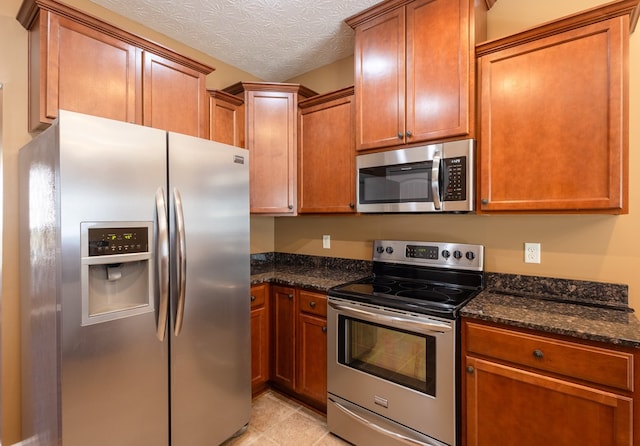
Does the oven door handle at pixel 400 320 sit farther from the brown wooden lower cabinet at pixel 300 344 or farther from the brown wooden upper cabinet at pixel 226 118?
the brown wooden upper cabinet at pixel 226 118

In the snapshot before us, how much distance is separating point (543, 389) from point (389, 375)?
73 centimetres

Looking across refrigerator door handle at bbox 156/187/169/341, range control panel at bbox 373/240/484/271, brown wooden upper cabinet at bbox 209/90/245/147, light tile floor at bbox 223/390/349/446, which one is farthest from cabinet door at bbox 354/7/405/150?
light tile floor at bbox 223/390/349/446

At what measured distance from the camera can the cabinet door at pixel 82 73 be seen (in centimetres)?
165

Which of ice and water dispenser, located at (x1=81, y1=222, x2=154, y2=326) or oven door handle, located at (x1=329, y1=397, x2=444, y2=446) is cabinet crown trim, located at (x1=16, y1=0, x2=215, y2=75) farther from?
oven door handle, located at (x1=329, y1=397, x2=444, y2=446)

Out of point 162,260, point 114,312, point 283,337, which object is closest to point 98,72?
point 162,260

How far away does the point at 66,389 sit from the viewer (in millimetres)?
1298

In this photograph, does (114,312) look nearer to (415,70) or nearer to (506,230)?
(415,70)

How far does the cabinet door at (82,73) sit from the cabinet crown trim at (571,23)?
2.03 m

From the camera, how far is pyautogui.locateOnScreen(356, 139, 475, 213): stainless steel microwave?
180cm

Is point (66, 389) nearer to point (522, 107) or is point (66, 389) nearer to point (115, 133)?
point (115, 133)

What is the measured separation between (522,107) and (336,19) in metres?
1.37

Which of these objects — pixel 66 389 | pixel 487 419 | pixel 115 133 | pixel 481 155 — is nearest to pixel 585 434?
pixel 487 419

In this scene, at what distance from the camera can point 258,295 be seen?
2.39 m

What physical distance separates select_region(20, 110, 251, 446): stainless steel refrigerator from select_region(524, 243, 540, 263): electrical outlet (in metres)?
1.68
